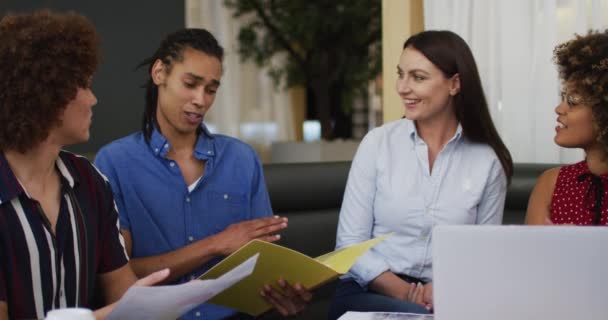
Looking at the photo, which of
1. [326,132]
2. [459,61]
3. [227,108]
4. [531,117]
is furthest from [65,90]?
[227,108]

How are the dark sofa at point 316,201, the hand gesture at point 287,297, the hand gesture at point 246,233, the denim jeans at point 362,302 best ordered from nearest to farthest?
the hand gesture at point 287,297, the hand gesture at point 246,233, the denim jeans at point 362,302, the dark sofa at point 316,201

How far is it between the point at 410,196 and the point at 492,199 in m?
0.23

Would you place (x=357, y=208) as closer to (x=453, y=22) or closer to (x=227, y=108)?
(x=453, y=22)

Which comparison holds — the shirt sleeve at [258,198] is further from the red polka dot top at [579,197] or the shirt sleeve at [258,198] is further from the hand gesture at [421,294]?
the red polka dot top at [579,197]

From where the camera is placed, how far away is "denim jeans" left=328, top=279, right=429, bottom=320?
6.21 ft

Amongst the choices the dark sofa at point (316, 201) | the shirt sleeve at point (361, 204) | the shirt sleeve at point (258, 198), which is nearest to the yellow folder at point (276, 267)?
the shirt sleeve at point (258, 198)

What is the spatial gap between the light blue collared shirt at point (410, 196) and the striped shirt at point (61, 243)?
763 mm

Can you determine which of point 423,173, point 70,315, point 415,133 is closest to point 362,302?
point 423,173

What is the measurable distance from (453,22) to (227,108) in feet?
11.4

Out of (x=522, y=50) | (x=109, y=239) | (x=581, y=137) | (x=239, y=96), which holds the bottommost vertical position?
(x=239, y=96)

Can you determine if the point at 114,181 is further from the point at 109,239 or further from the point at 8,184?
the point at 8,184

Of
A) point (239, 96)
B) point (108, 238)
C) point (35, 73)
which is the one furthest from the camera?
point (239, 96)

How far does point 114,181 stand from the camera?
6.45ft

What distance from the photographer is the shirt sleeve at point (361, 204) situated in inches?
86.3
